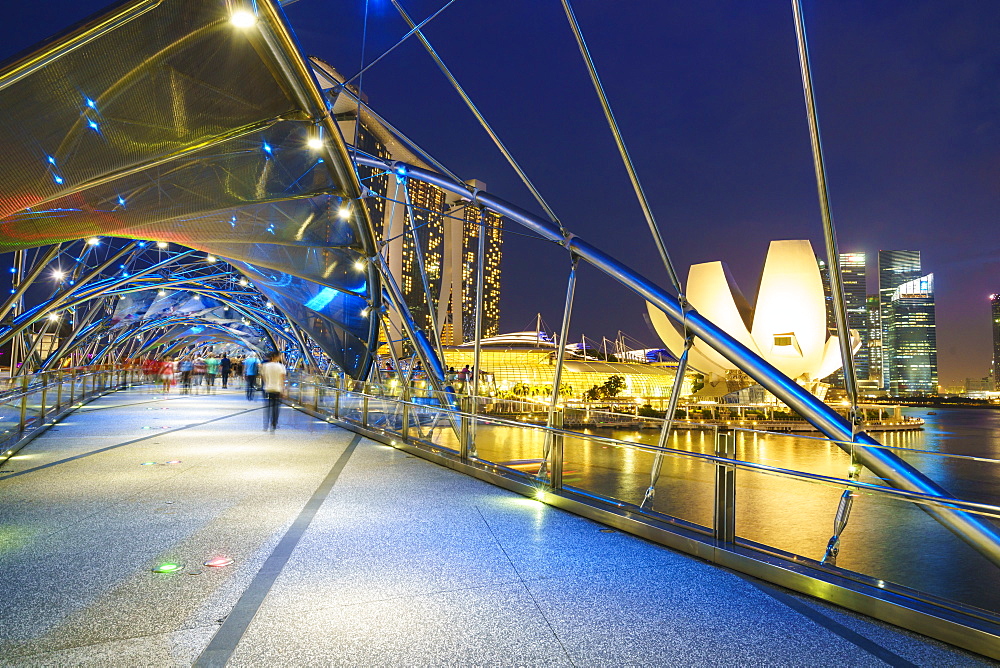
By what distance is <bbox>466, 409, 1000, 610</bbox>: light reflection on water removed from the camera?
11.8ft

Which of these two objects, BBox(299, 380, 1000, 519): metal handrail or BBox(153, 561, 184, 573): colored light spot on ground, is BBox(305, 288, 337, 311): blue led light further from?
BBox(153, 561, 184, 573): colored light spot on ground

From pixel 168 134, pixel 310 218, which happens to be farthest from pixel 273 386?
pixel 168 134

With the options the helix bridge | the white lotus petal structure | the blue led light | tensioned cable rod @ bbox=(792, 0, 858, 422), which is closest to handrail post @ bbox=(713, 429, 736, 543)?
the helix bridge

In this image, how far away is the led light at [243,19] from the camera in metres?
8.18

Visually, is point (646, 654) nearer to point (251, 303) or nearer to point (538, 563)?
point (538, 563)

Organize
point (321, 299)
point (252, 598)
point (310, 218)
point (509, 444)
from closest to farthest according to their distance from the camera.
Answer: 1. point (252, 598)
2. point (509, 444)
3. point (310, 218)
4. point (321, 299)

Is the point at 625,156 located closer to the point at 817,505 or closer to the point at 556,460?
the point at 556,460

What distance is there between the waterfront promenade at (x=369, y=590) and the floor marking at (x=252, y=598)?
1 cm

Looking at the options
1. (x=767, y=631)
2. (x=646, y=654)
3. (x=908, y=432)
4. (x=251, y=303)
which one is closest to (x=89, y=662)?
(x=646, y=654)

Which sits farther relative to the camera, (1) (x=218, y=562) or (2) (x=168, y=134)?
(2) (x=168, y=134)

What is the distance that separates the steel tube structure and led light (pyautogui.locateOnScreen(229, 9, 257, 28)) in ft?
15.9

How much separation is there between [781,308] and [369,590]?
52137 mm

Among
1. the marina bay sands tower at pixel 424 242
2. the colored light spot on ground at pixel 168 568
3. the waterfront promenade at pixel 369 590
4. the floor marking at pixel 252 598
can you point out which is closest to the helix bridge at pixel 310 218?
the waterfront promenade at pixel 369 590

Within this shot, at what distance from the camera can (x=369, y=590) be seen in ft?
13.2
